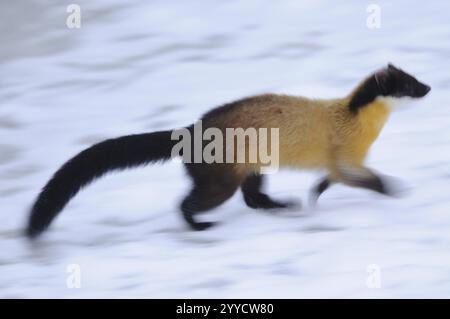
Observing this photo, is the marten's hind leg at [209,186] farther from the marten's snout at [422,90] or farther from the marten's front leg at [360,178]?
the marten's snout at [422,90]

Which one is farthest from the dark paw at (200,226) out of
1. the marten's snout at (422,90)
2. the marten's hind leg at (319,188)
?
the marten's snout at (422,90)

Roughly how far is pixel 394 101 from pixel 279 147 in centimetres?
73

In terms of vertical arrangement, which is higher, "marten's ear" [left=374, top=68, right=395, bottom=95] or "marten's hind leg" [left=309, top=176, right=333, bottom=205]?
"marten's ear" [left=374, top=68, right=395, bottom=95]

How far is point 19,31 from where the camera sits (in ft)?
35.5

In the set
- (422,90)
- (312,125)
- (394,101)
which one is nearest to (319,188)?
(312,125)

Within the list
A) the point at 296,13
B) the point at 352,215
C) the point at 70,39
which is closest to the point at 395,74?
the point at 352,215

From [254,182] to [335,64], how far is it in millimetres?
3320

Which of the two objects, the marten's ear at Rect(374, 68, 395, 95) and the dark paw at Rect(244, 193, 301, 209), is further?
the dark paw at Rect(244, 193, 301, 209)

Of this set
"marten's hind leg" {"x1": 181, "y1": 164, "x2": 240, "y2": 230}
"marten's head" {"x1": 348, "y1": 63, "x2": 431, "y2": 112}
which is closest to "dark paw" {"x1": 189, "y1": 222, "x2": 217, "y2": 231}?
"marten's hind leg" {"x1": 181, "y1": 164, "x2": 240, "y2": 230}

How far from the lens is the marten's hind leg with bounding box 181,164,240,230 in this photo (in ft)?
18.5

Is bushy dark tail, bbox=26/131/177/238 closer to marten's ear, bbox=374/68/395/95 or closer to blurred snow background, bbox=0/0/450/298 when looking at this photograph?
blurred snow background, bbox=0/0/450/298

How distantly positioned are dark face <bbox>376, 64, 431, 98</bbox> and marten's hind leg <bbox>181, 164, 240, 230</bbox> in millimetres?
1010

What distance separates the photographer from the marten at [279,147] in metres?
5.71

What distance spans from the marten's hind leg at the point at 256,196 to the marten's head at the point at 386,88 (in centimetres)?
70
